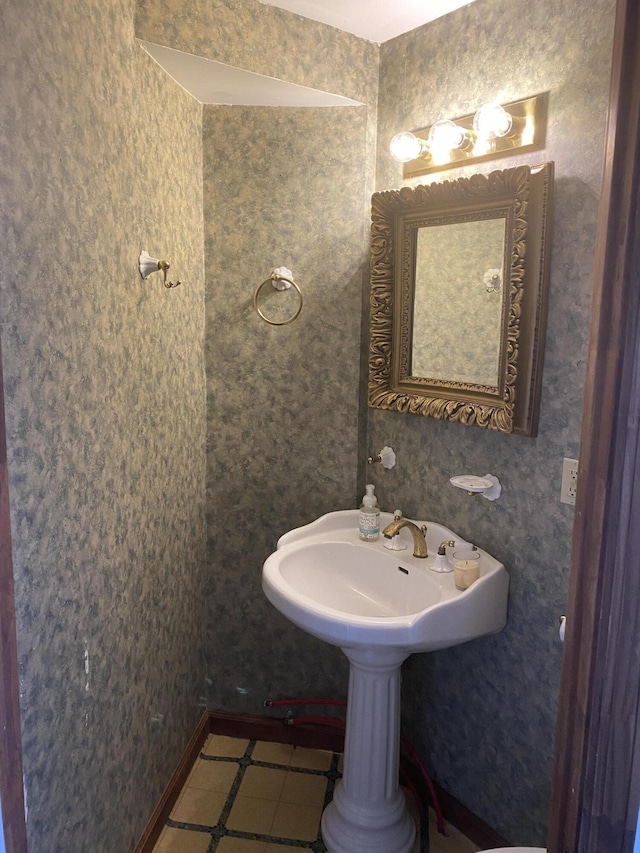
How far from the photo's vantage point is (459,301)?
1.83m

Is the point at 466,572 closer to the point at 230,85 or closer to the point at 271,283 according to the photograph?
the point at 271,283

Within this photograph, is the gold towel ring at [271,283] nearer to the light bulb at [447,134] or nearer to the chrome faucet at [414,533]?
the light bulb at [447,134]

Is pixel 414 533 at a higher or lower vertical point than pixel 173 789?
higher

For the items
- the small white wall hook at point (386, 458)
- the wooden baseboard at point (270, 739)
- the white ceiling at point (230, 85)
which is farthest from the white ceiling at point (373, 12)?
the wooden baseboard at point (270, 739)

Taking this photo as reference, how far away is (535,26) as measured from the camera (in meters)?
1.57

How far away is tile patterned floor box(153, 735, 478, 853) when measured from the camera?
1946mm

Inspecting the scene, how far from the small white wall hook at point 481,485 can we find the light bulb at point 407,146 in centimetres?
96

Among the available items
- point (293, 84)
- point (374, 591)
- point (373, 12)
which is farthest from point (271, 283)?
point (374, 591)

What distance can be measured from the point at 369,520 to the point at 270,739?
1038 millimetres

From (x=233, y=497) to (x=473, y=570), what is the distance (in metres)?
0.93

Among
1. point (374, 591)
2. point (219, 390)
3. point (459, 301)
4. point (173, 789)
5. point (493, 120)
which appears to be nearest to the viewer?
point (493, 120)

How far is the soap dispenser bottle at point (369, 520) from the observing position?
2.01 metres

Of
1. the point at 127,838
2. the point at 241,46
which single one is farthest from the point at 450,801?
the point at 241,46

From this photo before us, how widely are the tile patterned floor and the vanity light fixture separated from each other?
2.07 meters
